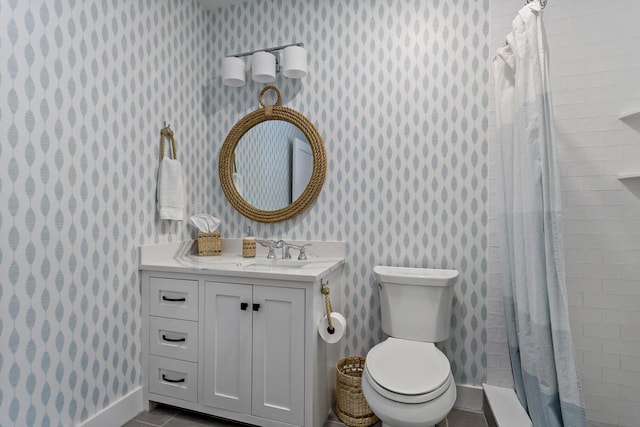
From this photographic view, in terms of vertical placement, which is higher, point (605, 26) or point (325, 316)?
point (605, 26)

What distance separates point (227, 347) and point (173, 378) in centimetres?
42

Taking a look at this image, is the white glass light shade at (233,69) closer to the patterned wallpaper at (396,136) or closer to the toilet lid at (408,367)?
the patterned wallpaper at (396,136)

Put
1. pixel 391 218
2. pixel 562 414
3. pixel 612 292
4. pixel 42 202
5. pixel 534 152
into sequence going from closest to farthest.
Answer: pixel 562 414
pixel 534 152
pixel 42 202
pixel 612 292
pixel 391 218

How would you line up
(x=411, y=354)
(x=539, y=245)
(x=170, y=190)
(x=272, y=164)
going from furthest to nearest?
1. (x=272, y=164)
2. (x=170, y=190)
3. (x=411, y=354)
4. (x=539, y=245)

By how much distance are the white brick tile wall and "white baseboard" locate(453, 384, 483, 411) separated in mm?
519

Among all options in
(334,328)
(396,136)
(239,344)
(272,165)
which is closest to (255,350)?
(239,344)

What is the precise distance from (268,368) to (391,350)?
24.7 inches

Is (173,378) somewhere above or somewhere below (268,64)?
below

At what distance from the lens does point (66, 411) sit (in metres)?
1.58

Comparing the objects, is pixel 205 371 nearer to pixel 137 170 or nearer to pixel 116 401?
pixel 116 401

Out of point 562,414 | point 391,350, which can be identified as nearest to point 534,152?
point 562,414

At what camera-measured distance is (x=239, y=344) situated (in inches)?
71.6

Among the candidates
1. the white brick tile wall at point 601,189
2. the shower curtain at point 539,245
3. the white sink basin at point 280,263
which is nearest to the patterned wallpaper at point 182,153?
the white sink basin at point 280,263

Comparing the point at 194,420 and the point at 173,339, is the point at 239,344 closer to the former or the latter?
the point at 173,339
